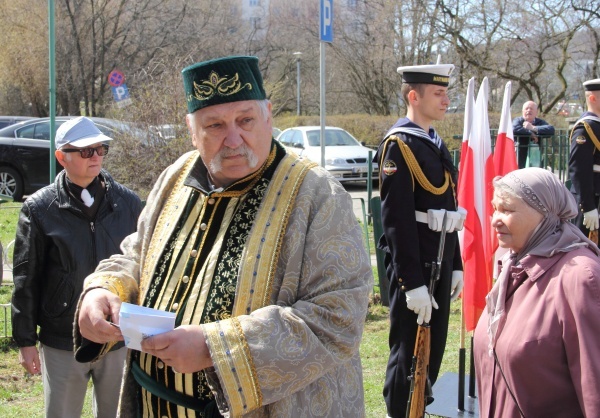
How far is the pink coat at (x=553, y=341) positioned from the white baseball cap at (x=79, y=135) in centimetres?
217

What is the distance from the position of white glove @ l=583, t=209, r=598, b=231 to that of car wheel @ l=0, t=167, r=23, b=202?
422 inches

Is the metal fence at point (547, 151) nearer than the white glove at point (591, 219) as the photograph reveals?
No

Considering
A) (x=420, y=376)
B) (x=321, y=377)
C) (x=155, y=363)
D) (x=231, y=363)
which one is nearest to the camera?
(x=231, y=363)

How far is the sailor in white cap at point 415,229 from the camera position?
3986mm

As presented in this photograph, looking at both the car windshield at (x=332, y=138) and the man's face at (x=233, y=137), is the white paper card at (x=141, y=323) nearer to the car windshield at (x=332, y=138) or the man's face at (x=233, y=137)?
the man's face at (x=233, y=137)

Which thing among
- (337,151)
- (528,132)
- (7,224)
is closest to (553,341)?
(7,224)

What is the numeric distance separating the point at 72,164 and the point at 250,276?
77.1 inches

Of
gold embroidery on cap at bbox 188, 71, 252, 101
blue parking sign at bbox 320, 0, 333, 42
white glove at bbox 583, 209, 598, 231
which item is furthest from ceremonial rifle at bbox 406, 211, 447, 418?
white glove at bbox 583, 209, 598, 231

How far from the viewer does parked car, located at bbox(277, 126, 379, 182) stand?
55.0ft

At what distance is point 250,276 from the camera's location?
199 cm

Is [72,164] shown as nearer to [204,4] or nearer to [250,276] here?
[250,276]

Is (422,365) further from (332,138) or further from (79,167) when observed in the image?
(332,138)

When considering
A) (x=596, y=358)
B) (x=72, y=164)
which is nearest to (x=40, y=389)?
(x=72, y=164)

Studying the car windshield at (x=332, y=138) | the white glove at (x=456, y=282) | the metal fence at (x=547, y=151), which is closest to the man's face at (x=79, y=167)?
the white glove at (x=456, y=282)
